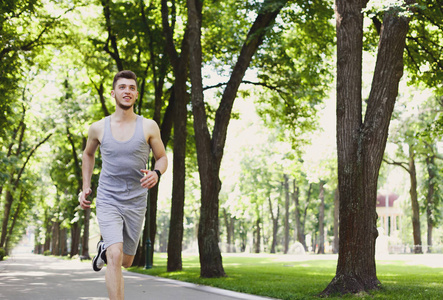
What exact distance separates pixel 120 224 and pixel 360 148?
601 centimetres

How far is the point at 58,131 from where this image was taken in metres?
32.6

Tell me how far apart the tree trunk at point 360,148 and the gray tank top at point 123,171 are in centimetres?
554

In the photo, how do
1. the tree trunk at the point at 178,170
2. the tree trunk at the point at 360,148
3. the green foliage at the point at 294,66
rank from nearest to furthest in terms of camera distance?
the tree trunk at the point at 360,148
the tree trunk at the point at 178,170
the green foliage at the point at 294,66

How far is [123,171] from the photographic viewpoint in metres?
4.76

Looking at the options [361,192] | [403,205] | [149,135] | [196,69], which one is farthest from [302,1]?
[403,205]

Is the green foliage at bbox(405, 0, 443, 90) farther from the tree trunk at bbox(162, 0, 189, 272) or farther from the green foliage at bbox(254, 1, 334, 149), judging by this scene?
the tree trunk at bbox(162, 0, 189, 272)

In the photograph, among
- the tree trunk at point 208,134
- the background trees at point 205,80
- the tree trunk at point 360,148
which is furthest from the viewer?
the tree trunk at point 208,134

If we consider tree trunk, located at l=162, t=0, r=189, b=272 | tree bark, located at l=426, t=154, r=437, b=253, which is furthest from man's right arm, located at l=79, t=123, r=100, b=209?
tree bark, located at l=426, t=154, r=437, b=253

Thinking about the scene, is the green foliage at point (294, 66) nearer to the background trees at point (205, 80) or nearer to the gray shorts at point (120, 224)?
the background trees at point (205, 80)

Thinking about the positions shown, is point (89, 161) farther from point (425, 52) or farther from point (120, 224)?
point (425, 52)

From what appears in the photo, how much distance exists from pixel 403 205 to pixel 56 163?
1240 inches

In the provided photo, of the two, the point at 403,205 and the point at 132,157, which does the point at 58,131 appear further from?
the point at 403,205

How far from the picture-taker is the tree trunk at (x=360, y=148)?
9461mm

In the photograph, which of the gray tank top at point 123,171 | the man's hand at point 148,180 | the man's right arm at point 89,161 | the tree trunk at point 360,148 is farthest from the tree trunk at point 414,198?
the man's hand at point 148,180
